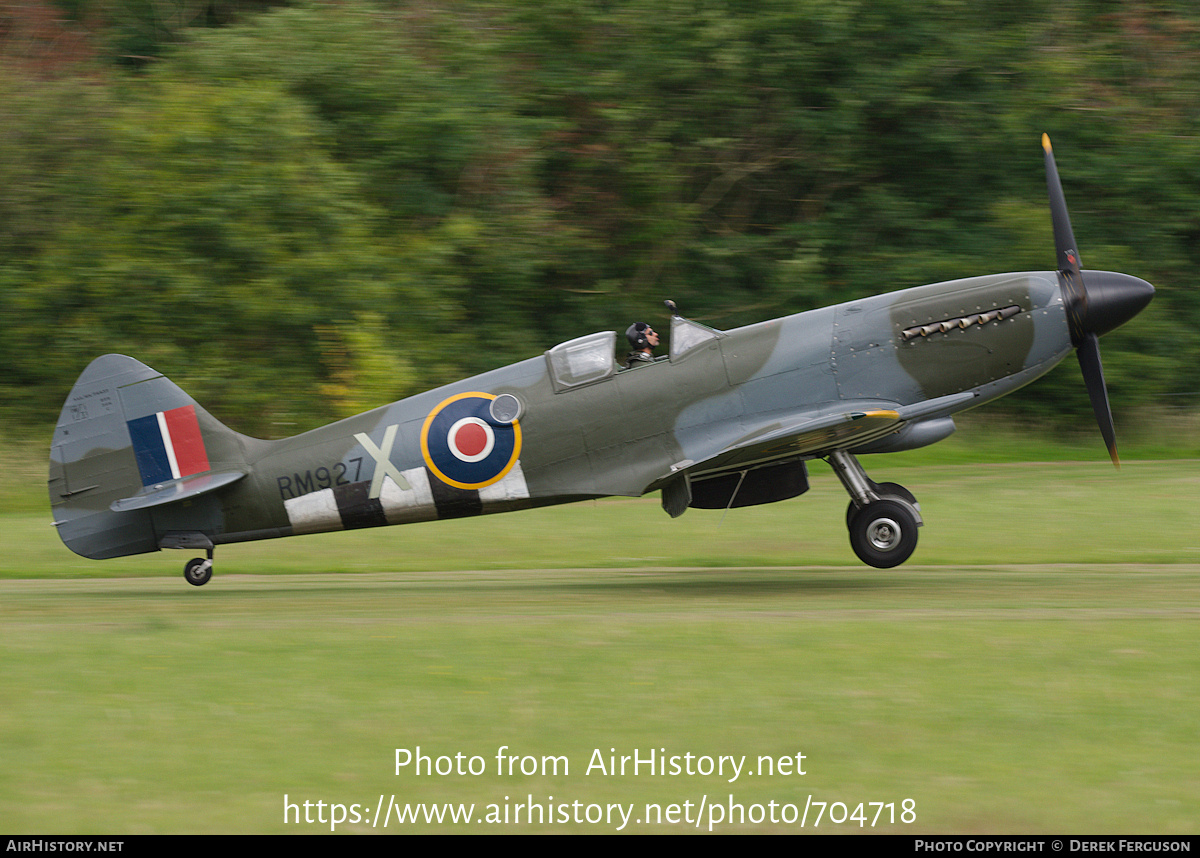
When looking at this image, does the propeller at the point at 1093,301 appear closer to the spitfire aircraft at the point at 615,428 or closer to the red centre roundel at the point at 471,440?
the spitfire aircraft at the point at 615,428

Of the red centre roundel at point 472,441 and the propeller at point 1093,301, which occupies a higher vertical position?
the propeller at point 1093,301

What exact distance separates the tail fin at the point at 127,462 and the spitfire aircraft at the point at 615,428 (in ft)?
0.05

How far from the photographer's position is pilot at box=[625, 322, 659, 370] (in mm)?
9391

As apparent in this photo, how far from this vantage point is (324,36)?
853 inches

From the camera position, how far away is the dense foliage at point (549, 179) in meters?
19.2

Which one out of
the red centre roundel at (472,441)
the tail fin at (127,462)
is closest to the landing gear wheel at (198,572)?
the tail fin at (127,462)

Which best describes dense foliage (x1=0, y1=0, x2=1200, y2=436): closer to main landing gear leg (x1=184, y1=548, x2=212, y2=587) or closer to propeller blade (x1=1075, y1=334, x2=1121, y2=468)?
main landing gear leg (x1=184, y1=548, x2=212, y2=587)

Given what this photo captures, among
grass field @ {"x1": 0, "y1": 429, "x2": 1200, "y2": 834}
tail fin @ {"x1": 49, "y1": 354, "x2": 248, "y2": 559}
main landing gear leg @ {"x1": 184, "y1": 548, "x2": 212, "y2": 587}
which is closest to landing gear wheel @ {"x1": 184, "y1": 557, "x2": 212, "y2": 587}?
main landing gear leg @ {"x1": 184, "y1": 548, "x2": 212, "y2": 587}

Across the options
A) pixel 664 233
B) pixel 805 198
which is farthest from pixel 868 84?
pixel 664 233

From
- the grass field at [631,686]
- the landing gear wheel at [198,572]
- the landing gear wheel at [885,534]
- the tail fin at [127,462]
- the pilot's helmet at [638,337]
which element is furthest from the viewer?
the landing gear wheel at [198,572]

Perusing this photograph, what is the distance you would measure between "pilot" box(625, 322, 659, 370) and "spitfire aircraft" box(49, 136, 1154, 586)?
0.12 metres

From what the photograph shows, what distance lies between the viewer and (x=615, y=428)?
9.28 meters

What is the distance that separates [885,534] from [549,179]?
51.5 ft
